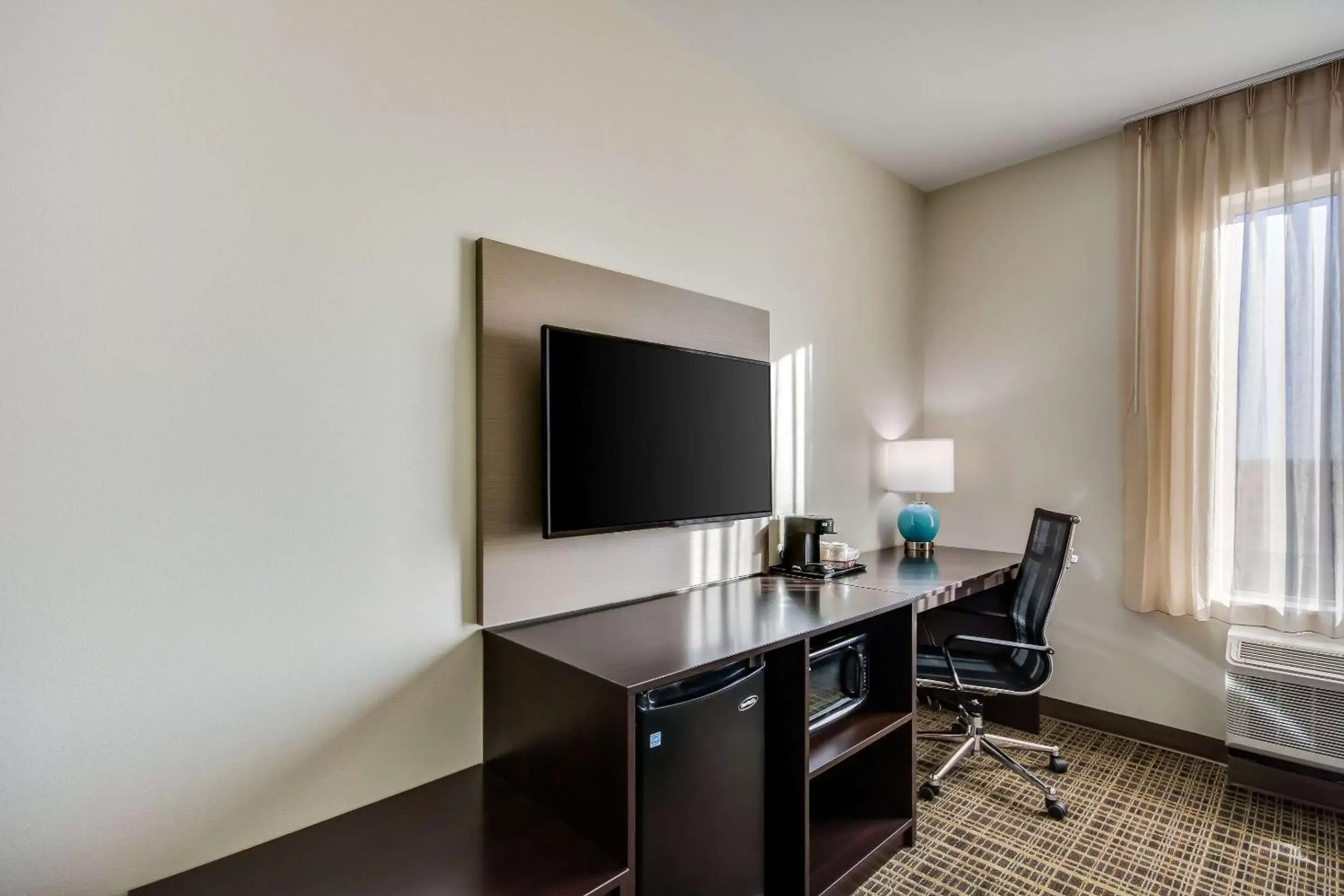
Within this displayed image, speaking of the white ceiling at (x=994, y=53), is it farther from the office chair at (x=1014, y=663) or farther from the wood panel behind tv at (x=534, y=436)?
the office chair at (x=1014, y=663)

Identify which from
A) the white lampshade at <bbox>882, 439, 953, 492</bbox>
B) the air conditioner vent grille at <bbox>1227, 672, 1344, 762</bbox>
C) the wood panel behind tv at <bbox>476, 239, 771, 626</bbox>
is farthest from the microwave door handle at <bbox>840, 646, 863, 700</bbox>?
the air conditioner vent grille at <bbox>1227, 672, 1344, 762</bbox>

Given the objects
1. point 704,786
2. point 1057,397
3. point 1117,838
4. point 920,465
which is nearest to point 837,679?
point 704,786

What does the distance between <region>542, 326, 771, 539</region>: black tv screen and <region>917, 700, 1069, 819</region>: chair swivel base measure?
1162mm

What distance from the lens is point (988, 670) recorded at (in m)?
2.55

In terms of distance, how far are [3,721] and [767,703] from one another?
5.25 ft

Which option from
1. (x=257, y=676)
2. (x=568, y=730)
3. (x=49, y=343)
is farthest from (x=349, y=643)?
(x=49, y=343)

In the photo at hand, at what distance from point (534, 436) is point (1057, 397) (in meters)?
2.66

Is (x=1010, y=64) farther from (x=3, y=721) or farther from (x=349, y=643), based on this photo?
(x=3, y=721)

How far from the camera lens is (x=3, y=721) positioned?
3.80ft

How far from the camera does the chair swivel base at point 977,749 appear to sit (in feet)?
7.99

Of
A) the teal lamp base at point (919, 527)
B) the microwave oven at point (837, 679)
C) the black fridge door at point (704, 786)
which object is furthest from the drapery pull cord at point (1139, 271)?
the black fridge door at point (704, 786)

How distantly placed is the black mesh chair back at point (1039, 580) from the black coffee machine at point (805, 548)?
0.70m

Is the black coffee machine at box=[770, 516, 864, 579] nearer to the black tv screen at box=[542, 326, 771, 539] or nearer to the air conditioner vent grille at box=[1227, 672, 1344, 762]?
the black tv screen at box=[542, 326, 771, 539]

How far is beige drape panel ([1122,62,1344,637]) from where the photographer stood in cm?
248
